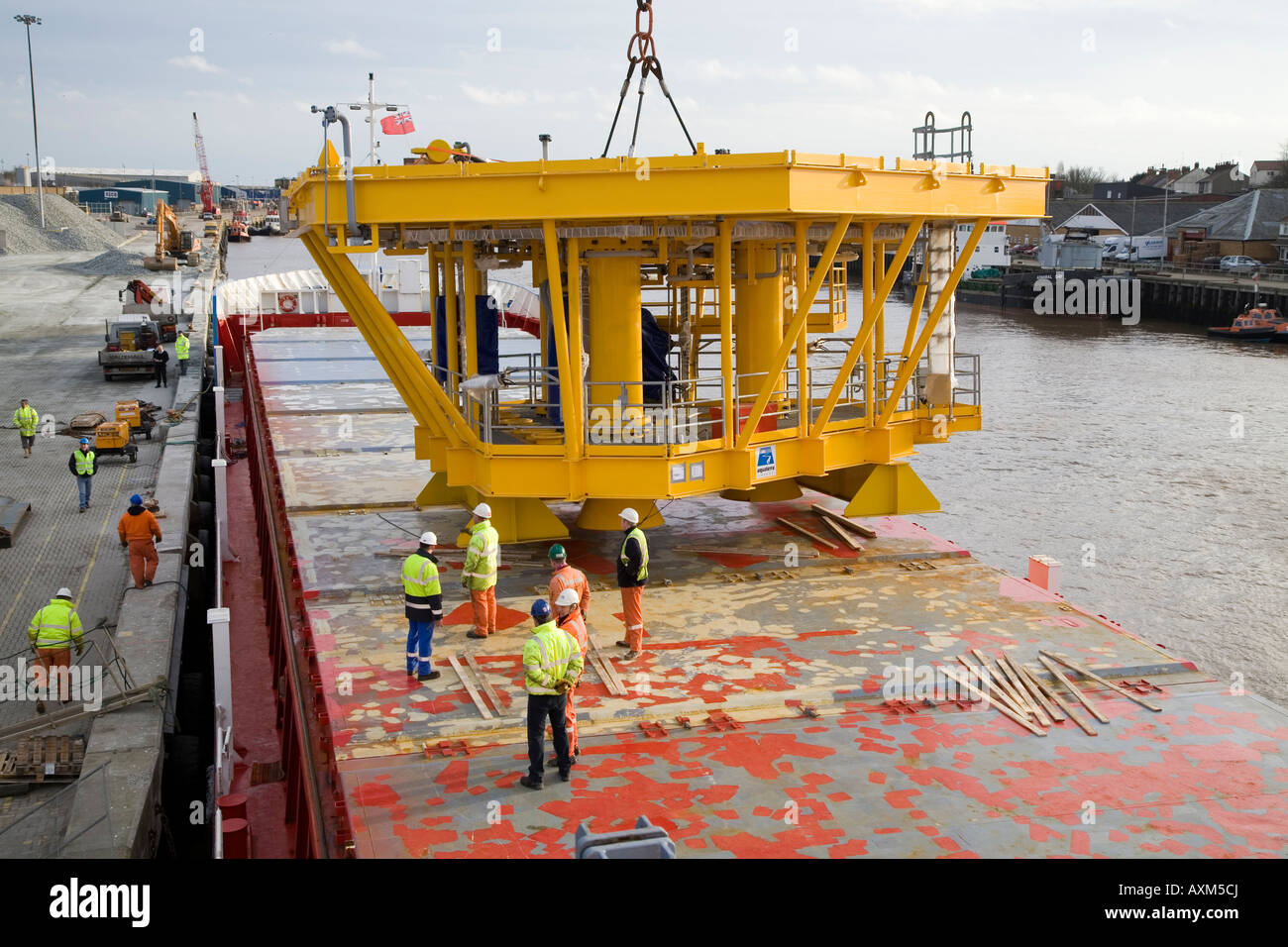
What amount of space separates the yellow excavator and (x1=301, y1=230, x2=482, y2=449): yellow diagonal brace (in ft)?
206

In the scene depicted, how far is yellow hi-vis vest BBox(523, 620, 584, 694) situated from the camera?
28.3ft

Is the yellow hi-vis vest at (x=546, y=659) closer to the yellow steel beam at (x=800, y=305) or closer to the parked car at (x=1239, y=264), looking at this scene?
the yellow steel beam at (x=800, y=305)

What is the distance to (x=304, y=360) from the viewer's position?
3553 centimetres

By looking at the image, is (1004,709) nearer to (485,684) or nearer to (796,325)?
(485,684)

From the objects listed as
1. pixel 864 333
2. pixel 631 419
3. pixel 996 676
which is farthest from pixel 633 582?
pixel 864 333

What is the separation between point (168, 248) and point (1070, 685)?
7796cm

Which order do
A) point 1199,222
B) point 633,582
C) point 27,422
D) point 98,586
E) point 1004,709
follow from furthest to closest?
point 1199,222
point 27,422
point 98,586
point 633,582
point 1004,709

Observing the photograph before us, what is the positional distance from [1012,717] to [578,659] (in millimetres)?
3744

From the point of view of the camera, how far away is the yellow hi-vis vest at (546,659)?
8.64 metres

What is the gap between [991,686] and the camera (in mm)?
10547

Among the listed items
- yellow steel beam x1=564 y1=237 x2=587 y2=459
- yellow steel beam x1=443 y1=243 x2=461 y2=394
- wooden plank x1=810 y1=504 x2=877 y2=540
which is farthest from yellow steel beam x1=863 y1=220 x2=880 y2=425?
yellow steel beam x1=443 y1=243 x2=461 y2=394

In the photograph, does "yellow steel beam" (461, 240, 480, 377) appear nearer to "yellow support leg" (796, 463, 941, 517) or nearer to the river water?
"yellow support leg" (796, 463, 941, 517)
